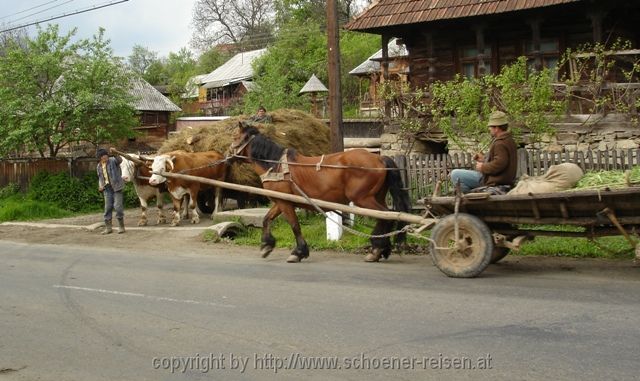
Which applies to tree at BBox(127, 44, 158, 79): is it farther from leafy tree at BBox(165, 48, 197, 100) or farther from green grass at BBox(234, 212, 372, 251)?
green grass at BBox(234, 212, 372, 251)

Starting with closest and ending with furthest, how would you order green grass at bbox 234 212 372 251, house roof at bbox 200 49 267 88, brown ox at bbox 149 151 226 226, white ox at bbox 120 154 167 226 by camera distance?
green grass at bbox 234 212 372 251, brown ox at bbox 149 151 226 226, white ox at bbox 120 154 167 226, house roof at bbox 200 49 267 88

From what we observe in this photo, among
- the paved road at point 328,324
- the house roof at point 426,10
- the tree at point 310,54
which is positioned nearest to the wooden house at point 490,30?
the house roof at point 426,10

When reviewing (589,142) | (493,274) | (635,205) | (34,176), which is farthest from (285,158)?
(34,176)

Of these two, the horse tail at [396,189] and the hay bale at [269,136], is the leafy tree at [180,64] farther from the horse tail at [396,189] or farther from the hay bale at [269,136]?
the horse tail at [396,189]

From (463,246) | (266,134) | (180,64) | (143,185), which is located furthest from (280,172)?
(180,64)

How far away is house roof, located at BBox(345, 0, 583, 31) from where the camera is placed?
57.7 ft

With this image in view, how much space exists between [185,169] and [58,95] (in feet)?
29.3

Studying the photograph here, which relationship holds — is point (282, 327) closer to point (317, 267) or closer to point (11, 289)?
point (317, 267)

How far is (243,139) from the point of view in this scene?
11992mm

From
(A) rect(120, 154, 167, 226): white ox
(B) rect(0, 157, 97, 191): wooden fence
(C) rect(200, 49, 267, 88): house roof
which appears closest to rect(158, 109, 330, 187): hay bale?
(A) rect(120, 154, 167, 226): white ox

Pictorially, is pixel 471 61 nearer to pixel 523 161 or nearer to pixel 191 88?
pixel 523 161

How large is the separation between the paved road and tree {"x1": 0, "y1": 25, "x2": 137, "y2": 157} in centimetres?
1338

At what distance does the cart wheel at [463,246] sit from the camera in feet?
28.0

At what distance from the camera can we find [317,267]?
1075cm
